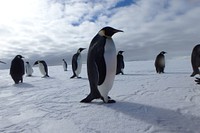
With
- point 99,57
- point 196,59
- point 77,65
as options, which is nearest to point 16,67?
point 77,65

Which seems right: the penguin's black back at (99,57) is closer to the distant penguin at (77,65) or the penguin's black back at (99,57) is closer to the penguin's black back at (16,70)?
the penguin's black back at (16,70)

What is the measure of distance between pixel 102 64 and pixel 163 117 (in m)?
1.59

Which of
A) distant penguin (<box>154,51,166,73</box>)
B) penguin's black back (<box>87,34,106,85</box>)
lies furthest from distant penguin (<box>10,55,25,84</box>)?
distant penguin (<box>154,51,166,73</box>)

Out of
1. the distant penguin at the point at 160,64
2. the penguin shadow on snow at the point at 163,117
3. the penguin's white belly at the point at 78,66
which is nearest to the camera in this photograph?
the penguin shadow on snow at the point at 163,117

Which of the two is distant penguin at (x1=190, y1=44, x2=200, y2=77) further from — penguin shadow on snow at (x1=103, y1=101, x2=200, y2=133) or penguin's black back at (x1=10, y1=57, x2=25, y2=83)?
penguin's black back at (x1=10, y1=57, x2=25, y2=83)

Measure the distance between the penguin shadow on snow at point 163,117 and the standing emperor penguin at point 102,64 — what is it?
0.58m

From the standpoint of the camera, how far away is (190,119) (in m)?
2.53

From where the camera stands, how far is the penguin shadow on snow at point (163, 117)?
2.30 metres

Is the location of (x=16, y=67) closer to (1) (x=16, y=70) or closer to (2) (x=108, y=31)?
(1) (x=16, y=70)

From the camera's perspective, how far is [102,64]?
12.8 ft

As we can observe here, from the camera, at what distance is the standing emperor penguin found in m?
3.91

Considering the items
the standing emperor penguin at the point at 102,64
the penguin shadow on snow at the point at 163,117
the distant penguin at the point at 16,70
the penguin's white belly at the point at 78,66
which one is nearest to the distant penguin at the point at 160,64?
the penguin's white belly at the point at 78,66

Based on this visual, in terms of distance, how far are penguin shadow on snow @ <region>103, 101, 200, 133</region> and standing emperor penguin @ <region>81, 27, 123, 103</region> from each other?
0.58 m

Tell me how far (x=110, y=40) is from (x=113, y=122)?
1890mm
